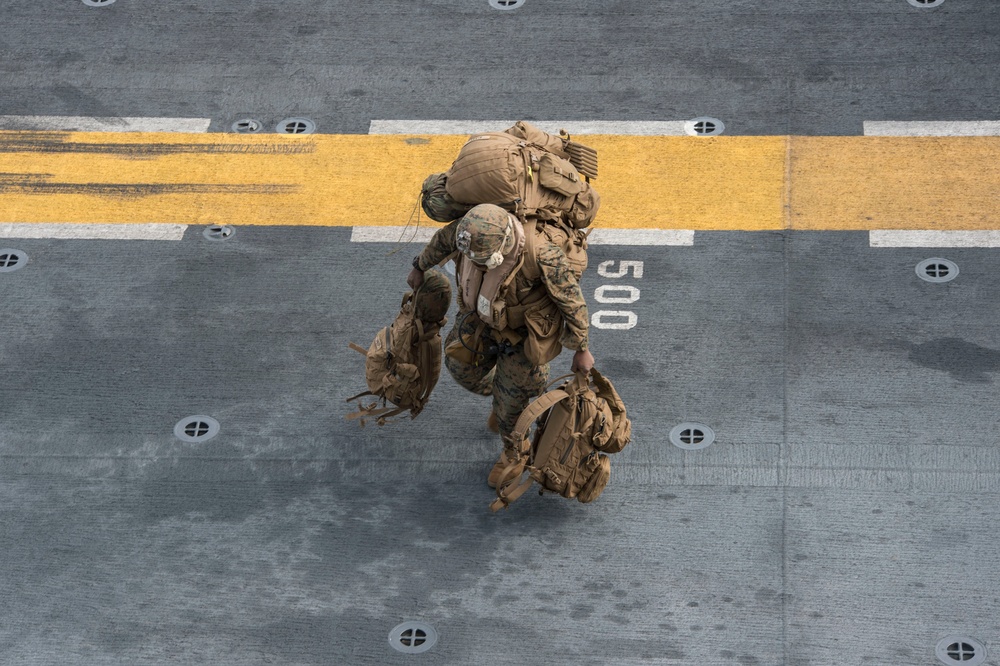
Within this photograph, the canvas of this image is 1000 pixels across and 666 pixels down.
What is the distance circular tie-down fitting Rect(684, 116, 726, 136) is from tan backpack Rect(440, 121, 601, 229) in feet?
11.0

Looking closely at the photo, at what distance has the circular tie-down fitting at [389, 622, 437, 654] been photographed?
30.1 feet

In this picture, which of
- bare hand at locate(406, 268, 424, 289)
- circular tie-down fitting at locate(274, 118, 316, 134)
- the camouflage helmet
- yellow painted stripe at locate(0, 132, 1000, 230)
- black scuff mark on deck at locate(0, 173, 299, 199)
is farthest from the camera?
circular tie-down fitting at locate(274, 118, 316, 134)

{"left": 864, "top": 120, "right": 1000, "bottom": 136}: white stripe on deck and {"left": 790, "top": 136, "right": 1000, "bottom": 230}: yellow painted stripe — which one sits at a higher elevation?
{"left": 864, "top": 120, "right": 1000, "bottom": 136}: white stripe on deck

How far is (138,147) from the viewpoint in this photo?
12.7 m

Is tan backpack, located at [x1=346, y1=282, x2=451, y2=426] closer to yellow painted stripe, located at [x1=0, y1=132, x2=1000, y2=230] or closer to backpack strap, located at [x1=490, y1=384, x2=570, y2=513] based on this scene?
backpack strap, located at [x1=490, y1=384, x2=570, y2=513]

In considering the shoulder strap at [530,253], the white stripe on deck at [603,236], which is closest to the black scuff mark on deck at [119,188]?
the white stripe on deck at [603,236]

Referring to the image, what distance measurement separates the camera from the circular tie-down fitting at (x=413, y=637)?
30.1 feet

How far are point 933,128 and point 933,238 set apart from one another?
130 cm

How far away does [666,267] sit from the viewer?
11.4 m

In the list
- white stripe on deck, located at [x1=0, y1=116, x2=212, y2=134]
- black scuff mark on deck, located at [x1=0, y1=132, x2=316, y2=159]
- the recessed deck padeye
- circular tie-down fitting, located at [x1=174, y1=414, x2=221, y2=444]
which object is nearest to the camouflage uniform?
circular tie-down fitting, located at [x1=174, y1=414, x2=221, y2=444]

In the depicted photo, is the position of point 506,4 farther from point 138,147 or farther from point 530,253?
point 530,253

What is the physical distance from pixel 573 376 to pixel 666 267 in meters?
2.05

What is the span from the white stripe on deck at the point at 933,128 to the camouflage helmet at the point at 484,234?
187 inches

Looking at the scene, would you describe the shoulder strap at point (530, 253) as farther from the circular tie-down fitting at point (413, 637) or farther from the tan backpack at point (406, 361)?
the circular tie-down fitting at point (413, 637)
